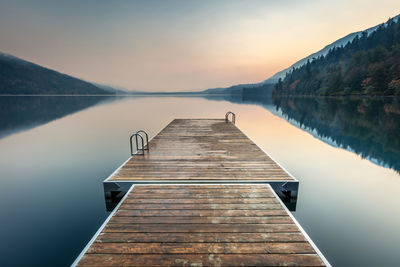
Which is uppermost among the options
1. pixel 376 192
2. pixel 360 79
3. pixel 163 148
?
pixel 360 79

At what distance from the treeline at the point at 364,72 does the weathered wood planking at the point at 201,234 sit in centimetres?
6514

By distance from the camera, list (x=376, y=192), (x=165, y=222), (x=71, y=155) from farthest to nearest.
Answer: (x=71, y=155) → (x=376, y=192) → (x=165, y=222)

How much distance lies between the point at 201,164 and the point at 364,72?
239 ft

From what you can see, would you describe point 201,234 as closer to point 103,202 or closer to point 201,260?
point 201,260

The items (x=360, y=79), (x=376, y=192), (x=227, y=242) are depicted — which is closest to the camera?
(x=227, y=242)

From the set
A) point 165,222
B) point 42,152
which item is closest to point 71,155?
point 42,152

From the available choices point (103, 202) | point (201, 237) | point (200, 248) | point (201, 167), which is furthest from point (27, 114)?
point (200, 248)

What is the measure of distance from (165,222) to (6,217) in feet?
17.4

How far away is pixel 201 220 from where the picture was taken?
292cm

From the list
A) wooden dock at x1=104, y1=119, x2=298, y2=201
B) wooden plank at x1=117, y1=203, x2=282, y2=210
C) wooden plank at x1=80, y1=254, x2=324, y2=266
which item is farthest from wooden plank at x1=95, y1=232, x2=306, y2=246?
wooden dock at x1=104, y1=119, x2=298, y2=201

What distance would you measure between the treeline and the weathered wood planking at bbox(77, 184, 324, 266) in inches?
2565

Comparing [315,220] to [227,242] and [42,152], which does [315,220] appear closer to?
[227,242]

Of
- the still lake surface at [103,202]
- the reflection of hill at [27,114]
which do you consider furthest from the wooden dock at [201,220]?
the reflection of hill at [27,114]

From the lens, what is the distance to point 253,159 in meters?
5.98
